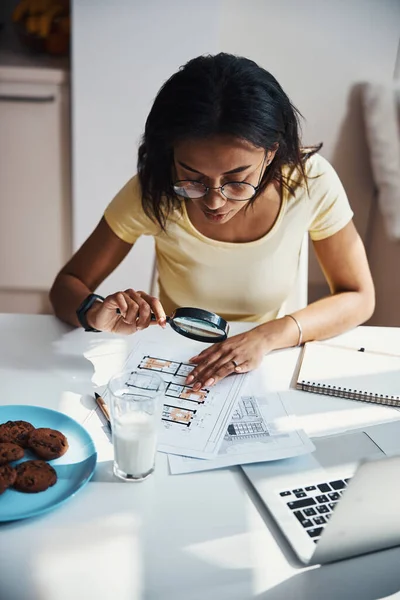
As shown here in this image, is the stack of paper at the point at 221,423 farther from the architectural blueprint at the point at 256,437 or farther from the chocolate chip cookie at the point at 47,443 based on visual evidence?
the chocolate chip cookie at the point at 47,443

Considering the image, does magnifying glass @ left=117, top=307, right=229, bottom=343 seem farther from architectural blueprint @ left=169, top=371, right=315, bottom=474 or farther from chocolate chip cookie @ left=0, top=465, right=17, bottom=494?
chocolate chip cookie @ left=0, top=465, right=17, bottom=494

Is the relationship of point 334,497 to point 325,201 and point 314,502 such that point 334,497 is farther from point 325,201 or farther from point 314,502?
point 325,201

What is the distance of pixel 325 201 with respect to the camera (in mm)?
1359

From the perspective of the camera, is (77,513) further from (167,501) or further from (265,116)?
(265,116)

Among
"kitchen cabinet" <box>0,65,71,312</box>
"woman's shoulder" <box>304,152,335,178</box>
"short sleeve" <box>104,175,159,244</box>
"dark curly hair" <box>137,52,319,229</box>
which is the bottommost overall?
"kitchen cabinet" <box>0,65,71,312</box>

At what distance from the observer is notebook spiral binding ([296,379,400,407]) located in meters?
1.03

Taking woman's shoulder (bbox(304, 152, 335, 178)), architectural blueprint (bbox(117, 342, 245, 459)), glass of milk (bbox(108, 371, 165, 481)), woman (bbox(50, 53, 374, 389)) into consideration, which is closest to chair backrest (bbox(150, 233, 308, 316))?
woman (bbox(50, 53, 374, 389))

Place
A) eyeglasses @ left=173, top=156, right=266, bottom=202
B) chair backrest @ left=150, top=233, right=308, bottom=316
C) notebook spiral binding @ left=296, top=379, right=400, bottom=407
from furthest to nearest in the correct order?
chair backrest @ left=150, top=233, right=308, bottom=316 → eyeglasses @ left=173, top=156, right=266, bottom=202 → notebook spiral binding @ left=296, top=379, right=400, bottom=407

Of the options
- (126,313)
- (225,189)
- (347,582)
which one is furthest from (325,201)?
(347,582)

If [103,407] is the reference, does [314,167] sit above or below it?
above

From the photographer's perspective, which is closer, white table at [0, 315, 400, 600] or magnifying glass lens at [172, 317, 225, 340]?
white table at [0, 315, 400, 600]

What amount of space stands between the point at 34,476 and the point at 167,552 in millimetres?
199

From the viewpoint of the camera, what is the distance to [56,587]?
0.66 meters

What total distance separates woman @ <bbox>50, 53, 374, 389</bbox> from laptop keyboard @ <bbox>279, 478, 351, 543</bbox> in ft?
0.89
